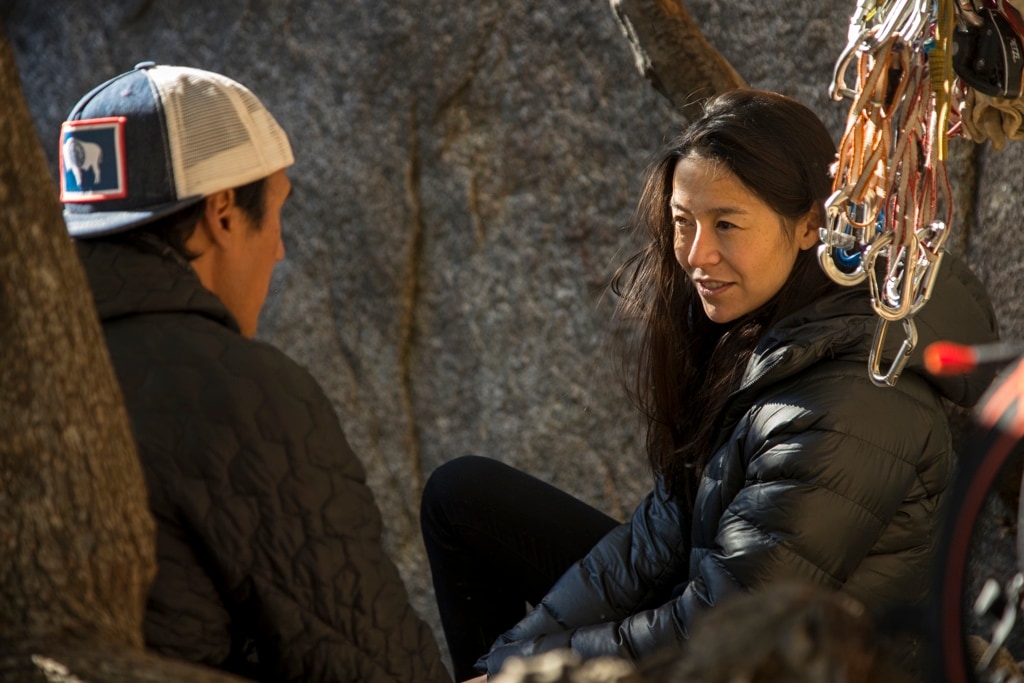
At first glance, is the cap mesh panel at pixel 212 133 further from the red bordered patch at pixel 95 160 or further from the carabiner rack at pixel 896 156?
the carabiner rack at pixel 896 156

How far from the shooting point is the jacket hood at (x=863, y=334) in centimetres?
153

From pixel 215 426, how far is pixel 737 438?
0.69m

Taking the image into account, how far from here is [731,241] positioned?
5.53ft

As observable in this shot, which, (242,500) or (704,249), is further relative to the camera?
(704,249)

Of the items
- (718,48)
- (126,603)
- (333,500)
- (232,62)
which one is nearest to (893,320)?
(333,500)

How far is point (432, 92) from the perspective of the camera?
9.79 ft

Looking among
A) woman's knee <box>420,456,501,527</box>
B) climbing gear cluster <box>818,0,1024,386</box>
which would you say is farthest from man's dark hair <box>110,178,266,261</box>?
woman's knee <box>420,456,501,527</box>

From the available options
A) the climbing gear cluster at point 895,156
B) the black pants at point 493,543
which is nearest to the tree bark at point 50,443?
the climbing gear cluster at point 895,156

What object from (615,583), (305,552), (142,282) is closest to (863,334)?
(615,583)

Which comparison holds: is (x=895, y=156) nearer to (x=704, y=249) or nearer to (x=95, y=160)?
(x=704, y=249)

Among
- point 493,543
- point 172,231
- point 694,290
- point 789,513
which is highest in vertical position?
point 172,231

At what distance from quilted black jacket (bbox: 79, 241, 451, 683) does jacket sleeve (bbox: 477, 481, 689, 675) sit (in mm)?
510

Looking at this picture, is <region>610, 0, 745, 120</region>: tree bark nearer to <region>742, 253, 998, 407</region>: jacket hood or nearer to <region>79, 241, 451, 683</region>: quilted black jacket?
<region>742, 253, 998, 407</region>: jacket hood

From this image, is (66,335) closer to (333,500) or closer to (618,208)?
(333,500)
